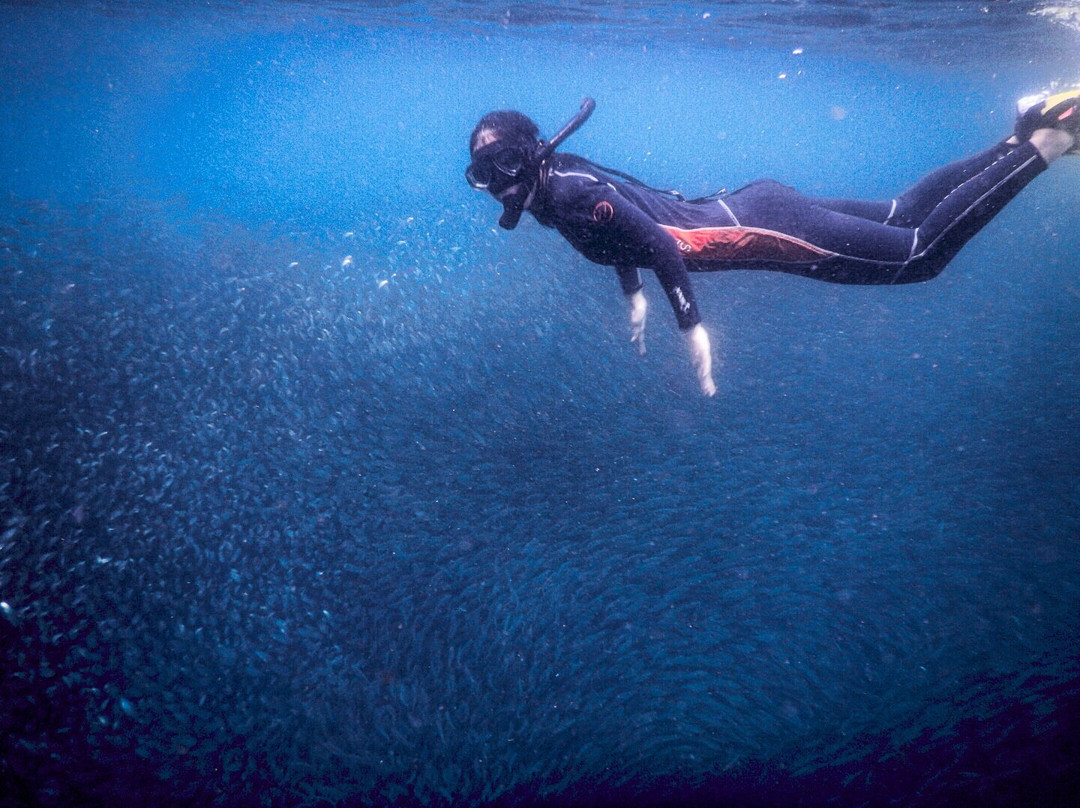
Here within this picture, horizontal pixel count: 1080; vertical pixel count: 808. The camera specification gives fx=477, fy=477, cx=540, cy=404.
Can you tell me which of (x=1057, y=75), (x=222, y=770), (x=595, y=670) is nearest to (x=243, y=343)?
(x=222, y=770)

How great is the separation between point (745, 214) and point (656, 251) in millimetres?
799

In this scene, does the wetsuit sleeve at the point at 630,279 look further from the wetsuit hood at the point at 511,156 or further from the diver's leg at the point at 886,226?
the wetsuit hood at the point at 511,156

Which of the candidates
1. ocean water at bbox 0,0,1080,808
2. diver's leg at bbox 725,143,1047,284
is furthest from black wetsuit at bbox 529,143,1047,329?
ocean water at bbox 0,0,1080,808

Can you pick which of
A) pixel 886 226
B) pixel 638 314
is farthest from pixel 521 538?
pixel 886 226

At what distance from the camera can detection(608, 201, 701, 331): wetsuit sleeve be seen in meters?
2.50

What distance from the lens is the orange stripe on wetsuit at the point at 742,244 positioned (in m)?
2.88

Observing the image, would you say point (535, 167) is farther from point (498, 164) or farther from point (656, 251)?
point (656, 251)

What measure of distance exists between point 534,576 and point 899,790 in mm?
2510

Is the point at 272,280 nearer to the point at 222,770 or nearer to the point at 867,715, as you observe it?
the point at 222,770

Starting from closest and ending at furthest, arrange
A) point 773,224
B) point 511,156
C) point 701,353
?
1. point 511,156
2. point 701,353
3. point 773,224

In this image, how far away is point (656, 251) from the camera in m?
2.60

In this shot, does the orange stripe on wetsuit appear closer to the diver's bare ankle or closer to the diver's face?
the diver's face

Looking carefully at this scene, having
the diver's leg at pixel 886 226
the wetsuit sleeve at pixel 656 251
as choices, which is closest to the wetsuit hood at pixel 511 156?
the wetsuit sleeve at pixel 656 251

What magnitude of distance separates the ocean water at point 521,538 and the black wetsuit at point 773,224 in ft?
7.80
